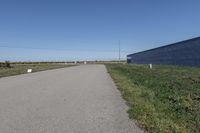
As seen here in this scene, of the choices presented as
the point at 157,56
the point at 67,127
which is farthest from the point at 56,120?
the point at 157,56

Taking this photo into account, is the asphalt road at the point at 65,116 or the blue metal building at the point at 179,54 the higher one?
the blue metal building at the point at 179,54

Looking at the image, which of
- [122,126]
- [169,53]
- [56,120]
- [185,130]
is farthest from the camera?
[169,53]

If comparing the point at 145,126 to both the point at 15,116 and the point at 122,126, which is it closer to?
the point at 122,126

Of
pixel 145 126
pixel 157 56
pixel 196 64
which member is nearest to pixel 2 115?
pixel 145 126

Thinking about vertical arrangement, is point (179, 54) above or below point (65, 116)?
above

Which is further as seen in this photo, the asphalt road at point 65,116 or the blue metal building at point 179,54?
the blue metal building at point 179,54

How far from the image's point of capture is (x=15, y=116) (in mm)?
7484

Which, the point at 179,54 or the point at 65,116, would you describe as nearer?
the point at 65,116

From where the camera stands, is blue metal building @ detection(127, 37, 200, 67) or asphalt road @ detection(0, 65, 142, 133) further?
blue metal building @ detection(127, 37, 200, 67)

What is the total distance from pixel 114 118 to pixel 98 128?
1128mm

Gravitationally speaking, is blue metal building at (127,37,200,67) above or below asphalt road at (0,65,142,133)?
above

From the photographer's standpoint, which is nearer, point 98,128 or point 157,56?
point 98,128

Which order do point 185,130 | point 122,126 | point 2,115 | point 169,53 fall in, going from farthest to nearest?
1. point 169,53
2. point 2,115
3. point 122,126
4. point 185,130

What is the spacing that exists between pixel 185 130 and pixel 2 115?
14.4 feet
